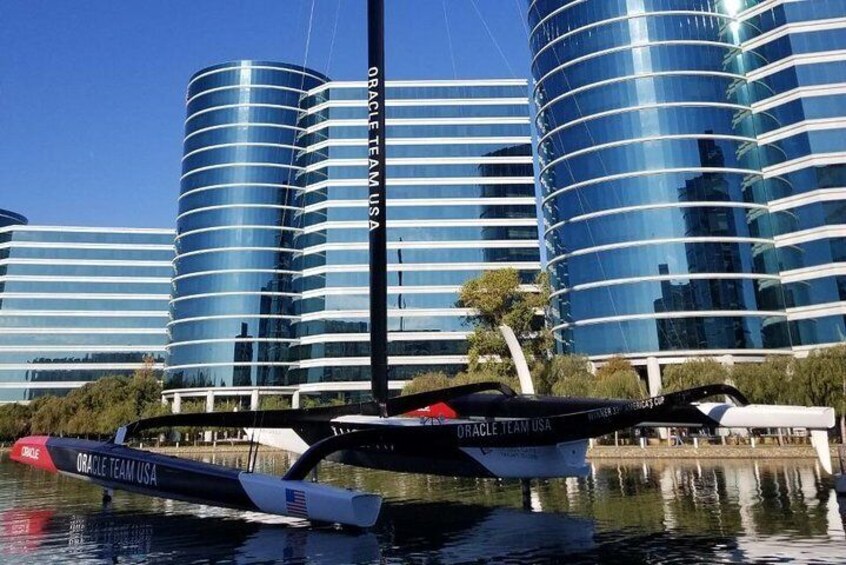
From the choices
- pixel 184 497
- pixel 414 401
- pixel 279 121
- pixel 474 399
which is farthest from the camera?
pixel 279 121

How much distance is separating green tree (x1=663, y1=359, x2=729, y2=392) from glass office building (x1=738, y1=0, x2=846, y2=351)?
68.3ft

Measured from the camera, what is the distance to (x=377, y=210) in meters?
21.8

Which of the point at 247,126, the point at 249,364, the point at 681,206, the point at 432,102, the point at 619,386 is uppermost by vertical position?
the point at 432,102

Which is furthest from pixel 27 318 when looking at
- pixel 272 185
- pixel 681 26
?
pixel 681 26

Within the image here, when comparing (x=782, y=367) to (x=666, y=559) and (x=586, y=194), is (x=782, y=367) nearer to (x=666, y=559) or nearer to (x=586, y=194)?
(x=586, y=194)

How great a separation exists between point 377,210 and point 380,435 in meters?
8.78

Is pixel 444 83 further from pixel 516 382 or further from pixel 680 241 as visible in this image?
pixel 516 382

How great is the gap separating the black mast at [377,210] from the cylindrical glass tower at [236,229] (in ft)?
245

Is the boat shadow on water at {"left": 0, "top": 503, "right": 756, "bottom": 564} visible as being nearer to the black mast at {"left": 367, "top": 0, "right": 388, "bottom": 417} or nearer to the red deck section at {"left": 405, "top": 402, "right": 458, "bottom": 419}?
the red deck section at {"left": 405, "top": 402, "right": 458, "bottom": 419}

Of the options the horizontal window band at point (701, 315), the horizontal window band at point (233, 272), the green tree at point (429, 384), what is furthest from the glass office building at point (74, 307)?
the horizontal window band at point (701, 315)

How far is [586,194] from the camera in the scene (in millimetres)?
70188

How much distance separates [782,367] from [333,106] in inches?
3070

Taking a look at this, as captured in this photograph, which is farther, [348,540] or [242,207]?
[242,207]

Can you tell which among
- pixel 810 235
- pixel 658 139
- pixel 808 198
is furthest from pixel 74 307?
pixel 808 198
